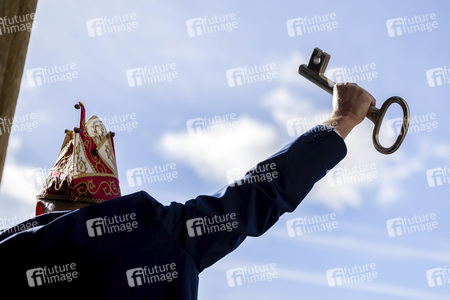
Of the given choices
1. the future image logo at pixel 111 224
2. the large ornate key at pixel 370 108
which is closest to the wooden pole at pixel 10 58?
the future image logo at pixel 111 224

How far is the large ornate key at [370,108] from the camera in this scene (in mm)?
1915

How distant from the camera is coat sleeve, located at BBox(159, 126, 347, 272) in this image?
1.58 m

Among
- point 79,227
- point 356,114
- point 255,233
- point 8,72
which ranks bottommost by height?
point 255,233

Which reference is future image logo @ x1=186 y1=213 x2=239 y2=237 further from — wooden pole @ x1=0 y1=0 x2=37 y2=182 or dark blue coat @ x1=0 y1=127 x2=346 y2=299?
wooden pole @ x1=0 y1=0 x2=37 y2=182

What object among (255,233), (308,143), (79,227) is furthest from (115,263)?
(308,143)

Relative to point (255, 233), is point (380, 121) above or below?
above

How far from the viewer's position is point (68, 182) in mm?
2352

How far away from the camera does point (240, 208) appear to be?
5.23 feet

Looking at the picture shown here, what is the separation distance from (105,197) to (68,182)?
0.18m

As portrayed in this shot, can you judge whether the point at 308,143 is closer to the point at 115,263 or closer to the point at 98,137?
the point at 115,263

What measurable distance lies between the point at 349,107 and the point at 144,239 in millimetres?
734

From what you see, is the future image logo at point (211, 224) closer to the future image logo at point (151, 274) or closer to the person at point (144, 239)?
the person at point (144, 239)

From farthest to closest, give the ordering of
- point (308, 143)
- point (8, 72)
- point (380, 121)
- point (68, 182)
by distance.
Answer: point (68, 182), point (380, 121), point (308, 143), point (8, 72)

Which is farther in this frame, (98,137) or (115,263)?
(98,137)
